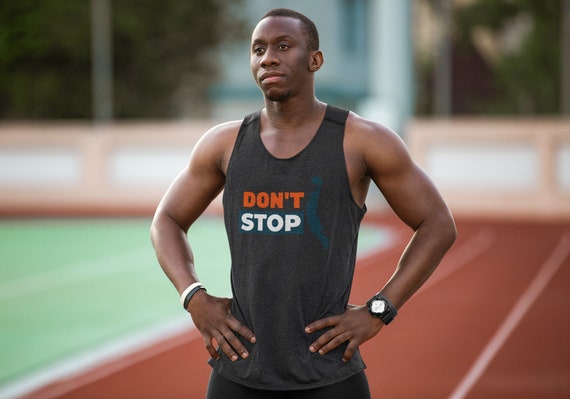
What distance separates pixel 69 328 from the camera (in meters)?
9.47

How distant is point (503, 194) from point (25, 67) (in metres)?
21.3

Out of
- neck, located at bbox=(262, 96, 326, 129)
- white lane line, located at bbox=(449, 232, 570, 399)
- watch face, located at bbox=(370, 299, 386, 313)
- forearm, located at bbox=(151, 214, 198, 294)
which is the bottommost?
white lane line, located at bbox=(449, 232, 570, 399)

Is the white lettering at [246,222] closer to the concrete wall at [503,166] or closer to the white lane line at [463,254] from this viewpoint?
the white lane line at [463,254]

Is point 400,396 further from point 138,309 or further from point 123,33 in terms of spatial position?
point 123,33

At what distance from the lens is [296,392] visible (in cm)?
289

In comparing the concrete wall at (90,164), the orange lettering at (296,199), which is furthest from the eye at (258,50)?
the concrete wall at (90,164)

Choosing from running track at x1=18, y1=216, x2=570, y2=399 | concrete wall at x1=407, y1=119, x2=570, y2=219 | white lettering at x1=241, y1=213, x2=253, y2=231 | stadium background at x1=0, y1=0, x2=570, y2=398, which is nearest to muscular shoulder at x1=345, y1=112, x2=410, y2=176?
white lettering at x1=241, y1=213, x2=253, y2=231

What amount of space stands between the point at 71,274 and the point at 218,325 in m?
11.0

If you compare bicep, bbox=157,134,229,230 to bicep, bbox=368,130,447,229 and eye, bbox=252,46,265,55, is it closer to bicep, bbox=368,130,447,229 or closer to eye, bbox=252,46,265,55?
eye, bbox=252,46,265,55

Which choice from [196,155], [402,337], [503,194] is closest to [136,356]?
[402,337]

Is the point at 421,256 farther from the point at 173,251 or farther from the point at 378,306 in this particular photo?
the point at 173,251

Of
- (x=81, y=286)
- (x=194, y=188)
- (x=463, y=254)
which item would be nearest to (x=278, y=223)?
(x=194, y=188)

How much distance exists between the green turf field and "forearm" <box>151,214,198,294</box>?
4.53 meters

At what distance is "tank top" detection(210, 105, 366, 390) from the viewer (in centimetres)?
285
